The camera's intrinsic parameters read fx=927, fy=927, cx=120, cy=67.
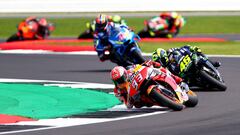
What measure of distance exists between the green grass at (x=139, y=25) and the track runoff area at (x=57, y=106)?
19905 mm

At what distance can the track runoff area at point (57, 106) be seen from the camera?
13.5m

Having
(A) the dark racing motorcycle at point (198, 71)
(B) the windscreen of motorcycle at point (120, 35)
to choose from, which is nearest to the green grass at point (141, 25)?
(B) the windscreen of motorcycle at point (120, 35)

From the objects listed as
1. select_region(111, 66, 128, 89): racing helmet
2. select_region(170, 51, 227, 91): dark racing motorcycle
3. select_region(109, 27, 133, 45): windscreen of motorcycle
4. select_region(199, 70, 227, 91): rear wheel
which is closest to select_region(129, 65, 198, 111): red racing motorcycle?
select_region(111, 66, 128, 89): racing helmet

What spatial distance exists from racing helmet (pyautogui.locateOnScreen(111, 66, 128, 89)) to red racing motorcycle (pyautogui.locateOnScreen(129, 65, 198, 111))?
122mm

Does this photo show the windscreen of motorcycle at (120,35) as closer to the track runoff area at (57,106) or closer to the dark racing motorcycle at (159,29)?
the track runoff area at (57,106)

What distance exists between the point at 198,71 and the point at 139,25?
24136 millimetres

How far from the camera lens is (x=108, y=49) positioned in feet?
75.2

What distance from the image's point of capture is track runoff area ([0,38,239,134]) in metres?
13.5

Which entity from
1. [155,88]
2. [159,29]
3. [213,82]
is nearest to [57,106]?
[155,88]

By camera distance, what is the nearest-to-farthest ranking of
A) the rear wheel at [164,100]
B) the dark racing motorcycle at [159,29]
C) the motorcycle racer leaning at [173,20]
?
the rear wheel at [164,100], the dark racing motorcycle at [159,29], the motorcycle racer leaning at [173,20]

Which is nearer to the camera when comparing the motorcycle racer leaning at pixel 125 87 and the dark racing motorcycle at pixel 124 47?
the motorcycle racer leaning at pixel 125 87

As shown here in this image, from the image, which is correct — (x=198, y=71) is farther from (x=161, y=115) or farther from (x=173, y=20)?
(x=173, y=20)
